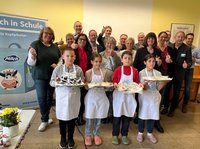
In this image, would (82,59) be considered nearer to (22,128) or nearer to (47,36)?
(47,36)

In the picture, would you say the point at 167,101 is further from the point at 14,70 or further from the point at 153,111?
the point at 14,70

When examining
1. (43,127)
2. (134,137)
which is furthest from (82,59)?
(134,137)

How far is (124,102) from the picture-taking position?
7.65 feet

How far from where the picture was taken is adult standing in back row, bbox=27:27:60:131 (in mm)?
2473

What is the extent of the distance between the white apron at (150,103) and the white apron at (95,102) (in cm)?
54

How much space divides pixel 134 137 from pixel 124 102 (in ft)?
2.26

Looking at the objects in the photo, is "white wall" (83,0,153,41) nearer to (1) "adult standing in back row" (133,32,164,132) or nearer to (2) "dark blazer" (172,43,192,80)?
(2) "dark blazer" (172,43,192,80)

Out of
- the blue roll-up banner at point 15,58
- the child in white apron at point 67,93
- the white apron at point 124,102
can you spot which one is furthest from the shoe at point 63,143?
the blue roll-up banner at point 15,58

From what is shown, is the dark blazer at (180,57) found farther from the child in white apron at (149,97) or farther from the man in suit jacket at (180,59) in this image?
the child in white apron at (149,97)

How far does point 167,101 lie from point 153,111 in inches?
55.1

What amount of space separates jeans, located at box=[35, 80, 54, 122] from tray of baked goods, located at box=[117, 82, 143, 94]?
1.11 m

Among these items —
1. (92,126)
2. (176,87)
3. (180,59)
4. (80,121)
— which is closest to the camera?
(92,126)

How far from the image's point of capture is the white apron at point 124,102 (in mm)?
2305

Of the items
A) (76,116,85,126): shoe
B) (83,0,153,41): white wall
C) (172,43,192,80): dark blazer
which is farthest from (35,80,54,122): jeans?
(83,0,153,41): white wall
